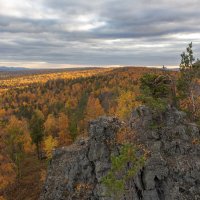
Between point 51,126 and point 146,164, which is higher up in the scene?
point 146,164

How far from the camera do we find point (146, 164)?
146 ft

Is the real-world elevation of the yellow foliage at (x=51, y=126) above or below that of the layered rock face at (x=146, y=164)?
below

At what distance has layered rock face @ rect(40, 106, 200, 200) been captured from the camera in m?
43.4

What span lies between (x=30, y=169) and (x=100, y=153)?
160ft

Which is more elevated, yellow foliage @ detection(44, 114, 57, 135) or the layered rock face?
the layered rock face

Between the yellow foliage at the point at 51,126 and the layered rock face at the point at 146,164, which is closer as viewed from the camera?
the layered rock face at the point at 146,164

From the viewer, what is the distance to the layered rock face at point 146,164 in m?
43.4

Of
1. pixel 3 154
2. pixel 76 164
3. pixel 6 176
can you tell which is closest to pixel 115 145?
pixel 76 164

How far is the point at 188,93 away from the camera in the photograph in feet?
192

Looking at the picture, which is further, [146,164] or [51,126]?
[51,126]

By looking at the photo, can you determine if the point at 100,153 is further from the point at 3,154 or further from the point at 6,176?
the point at 3,154

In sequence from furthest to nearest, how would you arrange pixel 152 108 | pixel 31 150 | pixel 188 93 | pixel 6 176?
pixel 31 150 → pixel 6 176 → pixel 188 93 → pixel 152 108

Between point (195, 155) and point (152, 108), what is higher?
point (152, 108)

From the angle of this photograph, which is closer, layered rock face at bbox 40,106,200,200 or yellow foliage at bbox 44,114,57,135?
layered rock face at bbox 40,106,200,200
